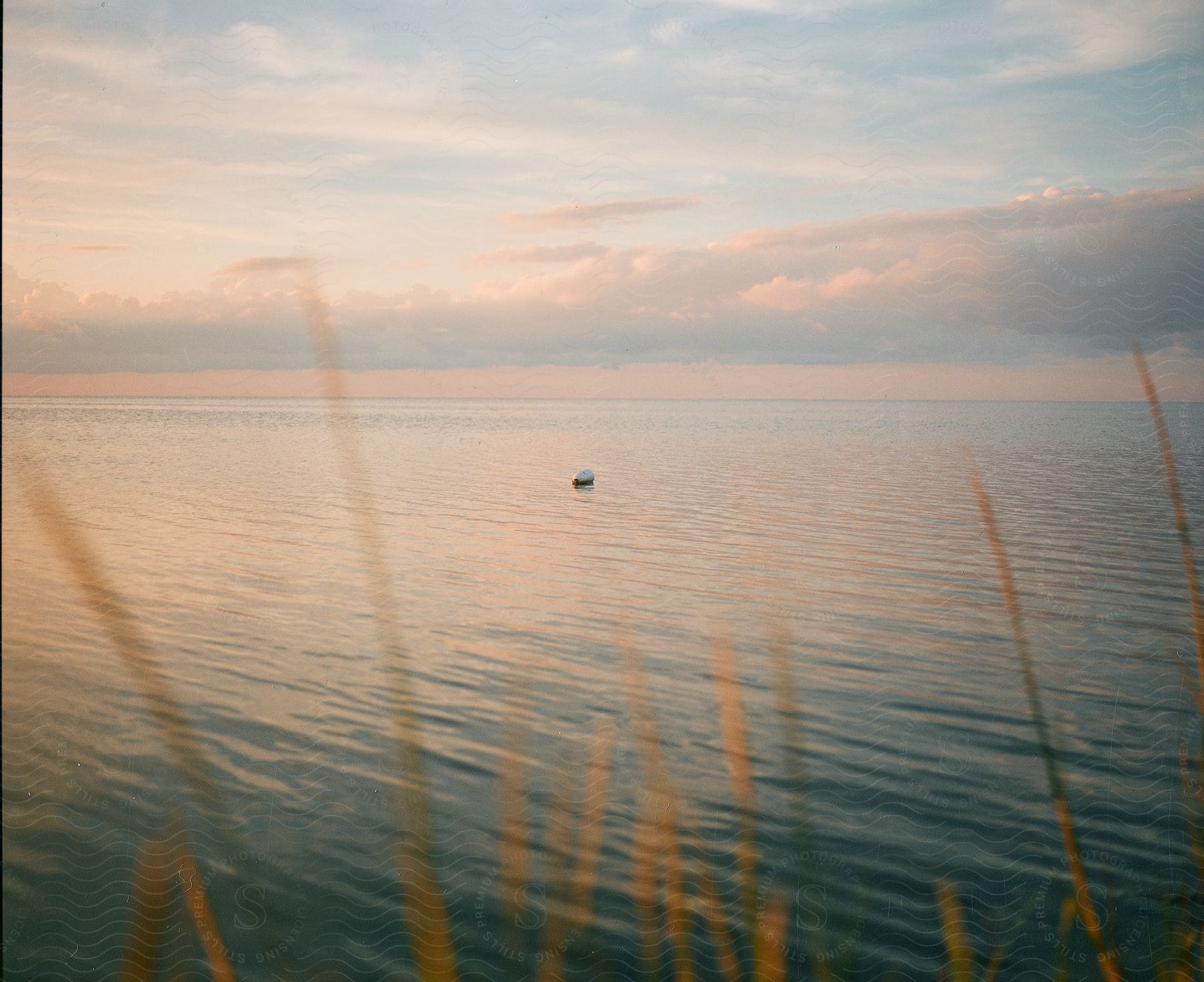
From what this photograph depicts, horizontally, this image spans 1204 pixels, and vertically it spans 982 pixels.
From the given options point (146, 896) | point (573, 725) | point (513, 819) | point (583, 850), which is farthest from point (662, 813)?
point (146, 896)

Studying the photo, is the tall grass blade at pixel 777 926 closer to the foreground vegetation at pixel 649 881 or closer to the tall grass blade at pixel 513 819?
the foreground vegetation at pixel 649 881

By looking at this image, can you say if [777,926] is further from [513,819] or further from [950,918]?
[513,819]

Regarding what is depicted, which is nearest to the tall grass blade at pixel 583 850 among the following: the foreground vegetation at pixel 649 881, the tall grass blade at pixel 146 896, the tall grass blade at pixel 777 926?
the foreground vegetation at pixel 649 881

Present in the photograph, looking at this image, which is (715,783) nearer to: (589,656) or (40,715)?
(589,656)

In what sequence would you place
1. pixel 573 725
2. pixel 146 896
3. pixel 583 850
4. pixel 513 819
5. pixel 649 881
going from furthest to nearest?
pixel 573 725 < pixel 513 819 < pixel 583 850 < pixel 649 881 < pixel 146 896

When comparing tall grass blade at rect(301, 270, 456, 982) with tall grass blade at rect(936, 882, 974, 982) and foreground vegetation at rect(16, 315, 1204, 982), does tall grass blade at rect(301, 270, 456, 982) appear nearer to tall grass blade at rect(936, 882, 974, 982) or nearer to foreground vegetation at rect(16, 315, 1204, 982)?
foreground vegetation at rect(16, 315, 1204, 982)

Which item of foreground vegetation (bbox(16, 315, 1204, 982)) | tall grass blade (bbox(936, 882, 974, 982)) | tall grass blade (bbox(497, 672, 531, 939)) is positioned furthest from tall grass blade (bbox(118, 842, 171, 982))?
tall grass blade (bbox(936, 882, 974, 982))

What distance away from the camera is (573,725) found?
11.5 meters

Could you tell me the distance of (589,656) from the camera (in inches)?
562

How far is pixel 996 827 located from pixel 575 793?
4.10 metres

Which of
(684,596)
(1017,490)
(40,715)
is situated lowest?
(1017,490)

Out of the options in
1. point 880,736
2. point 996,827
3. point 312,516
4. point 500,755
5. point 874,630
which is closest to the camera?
point 996,827

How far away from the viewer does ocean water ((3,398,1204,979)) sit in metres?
7.64

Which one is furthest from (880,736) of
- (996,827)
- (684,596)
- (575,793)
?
(684,596)
